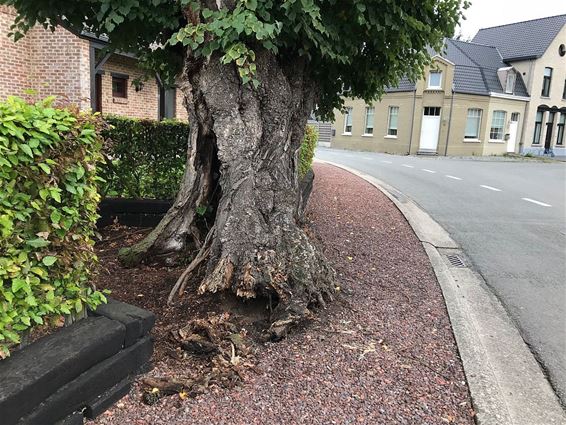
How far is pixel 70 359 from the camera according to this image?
2467 mm

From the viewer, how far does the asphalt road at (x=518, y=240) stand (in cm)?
435

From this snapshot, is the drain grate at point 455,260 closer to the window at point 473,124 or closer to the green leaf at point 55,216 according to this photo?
the green leaf at point 55,216

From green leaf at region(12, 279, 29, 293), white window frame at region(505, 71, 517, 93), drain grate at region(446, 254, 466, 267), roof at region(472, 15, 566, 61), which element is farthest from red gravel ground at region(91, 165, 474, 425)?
roof at region(472, 15, 566, 61)

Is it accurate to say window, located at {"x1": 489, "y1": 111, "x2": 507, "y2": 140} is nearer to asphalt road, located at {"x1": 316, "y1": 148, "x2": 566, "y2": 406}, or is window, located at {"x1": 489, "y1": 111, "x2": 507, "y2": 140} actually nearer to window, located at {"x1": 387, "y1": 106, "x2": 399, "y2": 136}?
window, located at {"x1": 387, "y1": 106, "x2": 399, "y2": 136}

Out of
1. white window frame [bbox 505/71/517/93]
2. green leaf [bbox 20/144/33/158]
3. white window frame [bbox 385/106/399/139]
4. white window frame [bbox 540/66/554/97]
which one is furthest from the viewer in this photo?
white window frame [bbox 540/66/554/97]

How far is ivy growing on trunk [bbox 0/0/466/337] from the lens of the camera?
3.64 m

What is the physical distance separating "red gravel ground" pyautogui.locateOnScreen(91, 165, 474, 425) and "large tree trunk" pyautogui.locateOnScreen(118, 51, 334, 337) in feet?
0.92

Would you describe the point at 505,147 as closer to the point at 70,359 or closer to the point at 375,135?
the point at 375,135

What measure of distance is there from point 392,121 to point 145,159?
1171 inches

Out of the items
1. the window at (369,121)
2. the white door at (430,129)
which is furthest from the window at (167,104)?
the window at (369,121)

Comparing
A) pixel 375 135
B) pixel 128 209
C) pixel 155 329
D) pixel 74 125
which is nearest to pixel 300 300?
pixel 155 329

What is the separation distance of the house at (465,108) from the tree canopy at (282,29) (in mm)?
26320

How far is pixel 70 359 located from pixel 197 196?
2587 millimetres

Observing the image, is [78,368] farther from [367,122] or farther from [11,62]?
[367,122]
